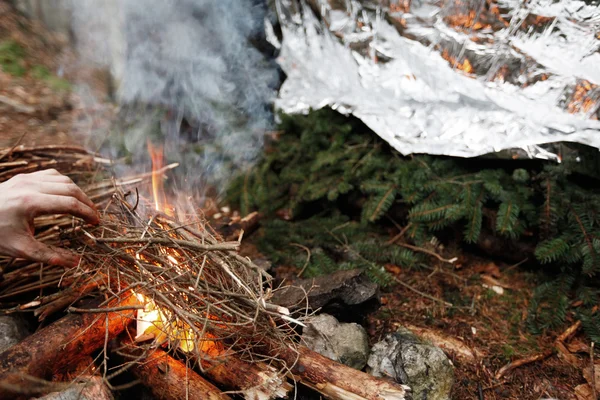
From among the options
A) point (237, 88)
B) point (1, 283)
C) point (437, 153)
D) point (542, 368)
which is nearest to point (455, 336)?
point (542, 368)

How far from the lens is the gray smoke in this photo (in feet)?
13.2

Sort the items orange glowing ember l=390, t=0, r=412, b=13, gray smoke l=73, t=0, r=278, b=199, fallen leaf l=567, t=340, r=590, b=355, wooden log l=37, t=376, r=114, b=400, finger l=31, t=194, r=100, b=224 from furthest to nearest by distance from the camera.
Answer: gray smoke l=73, t=0, r=278, b=199 < orange glowing ember l=390, t=0, r=412, b=13 < fallen leaf l=567, t=340, r=590, b=355 < finger l=31, t=194, r=100, b=224 < wooden log l=37, t=376, r=114, b=400

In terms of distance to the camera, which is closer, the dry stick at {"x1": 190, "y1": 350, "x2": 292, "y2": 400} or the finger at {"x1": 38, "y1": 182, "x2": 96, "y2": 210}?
the dry stick at {"x1": 190, "y1": 350, "x2": 292, "y2": 400}

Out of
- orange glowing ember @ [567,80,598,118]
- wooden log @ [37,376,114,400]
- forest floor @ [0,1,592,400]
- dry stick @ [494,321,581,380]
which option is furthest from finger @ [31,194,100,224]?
orange glowing ember @ [567,80,598,118]

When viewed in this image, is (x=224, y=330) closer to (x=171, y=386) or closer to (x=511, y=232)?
(x=171, y=386)

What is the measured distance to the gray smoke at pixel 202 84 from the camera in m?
4.03

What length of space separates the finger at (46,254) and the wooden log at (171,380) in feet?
1.76

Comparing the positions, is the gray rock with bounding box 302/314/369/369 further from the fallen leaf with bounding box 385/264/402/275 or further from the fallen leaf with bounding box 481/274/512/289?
the fallen leaf with bounding box 481/274/512/289

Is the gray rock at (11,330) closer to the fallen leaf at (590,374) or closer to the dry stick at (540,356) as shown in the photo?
the dry stick at (540,356)

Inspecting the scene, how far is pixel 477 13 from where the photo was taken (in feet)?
9.18

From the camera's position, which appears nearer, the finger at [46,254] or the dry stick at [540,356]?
the finger at [46,254]

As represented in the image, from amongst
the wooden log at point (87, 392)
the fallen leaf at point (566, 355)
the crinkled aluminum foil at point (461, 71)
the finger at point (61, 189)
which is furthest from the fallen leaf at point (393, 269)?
the finger at point (61, 189)

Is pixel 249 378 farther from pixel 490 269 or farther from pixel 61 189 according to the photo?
pixel 490 269

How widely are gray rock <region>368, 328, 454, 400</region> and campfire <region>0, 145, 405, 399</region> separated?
0.33 m
